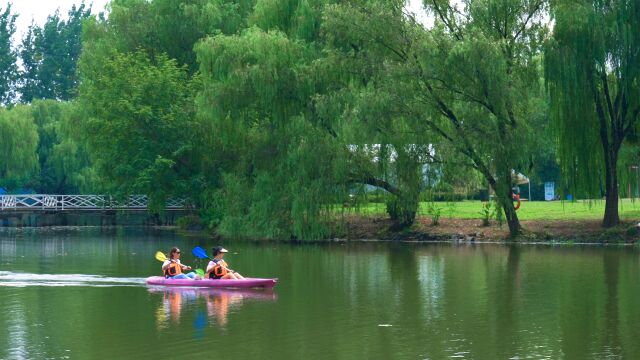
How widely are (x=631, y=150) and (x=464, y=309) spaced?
828 inches

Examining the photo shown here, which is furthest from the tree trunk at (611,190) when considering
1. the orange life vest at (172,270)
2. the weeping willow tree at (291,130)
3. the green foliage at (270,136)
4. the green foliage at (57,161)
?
the green foliage at (57,161)

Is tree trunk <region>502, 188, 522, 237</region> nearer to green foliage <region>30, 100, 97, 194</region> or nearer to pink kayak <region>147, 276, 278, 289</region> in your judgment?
pink kayak <region>147, 276, 278, 289</region>

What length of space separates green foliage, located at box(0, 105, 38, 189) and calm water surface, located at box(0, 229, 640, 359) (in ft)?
106

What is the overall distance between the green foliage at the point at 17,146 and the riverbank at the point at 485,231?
102ft

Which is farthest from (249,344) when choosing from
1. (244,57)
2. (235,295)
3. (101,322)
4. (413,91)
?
(244,57)

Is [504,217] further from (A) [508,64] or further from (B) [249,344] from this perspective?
(B) [249,344]

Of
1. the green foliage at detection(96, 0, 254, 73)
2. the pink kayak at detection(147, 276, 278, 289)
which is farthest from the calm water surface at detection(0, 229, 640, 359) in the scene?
the green foliage at detection(96, 0, 254, 73)

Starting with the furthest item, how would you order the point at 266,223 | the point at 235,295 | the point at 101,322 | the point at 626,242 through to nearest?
the point at 266,223
the point at 626,242
the point at 235,295
the point at 101,322

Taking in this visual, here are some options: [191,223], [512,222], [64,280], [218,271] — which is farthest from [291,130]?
[191,223]

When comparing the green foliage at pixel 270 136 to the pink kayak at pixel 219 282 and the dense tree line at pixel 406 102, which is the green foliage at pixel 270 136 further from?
the pink kayak at pixel 219 282

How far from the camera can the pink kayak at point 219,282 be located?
26.9m

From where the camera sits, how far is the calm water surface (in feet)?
60.3

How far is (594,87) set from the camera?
3941 cm

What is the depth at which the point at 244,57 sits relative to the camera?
43.8m
